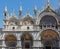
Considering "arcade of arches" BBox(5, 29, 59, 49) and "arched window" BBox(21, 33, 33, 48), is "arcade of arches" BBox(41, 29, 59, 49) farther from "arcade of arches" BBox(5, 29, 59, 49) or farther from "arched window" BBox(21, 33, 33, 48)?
"arched window" BBox(21, 33, 33, 48)

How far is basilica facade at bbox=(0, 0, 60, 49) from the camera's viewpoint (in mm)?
43062

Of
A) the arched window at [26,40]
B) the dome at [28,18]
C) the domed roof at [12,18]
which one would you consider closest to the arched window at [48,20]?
the dome at [28,18]

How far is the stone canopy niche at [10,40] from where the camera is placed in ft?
142

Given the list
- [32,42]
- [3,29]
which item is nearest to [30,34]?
[32,42]

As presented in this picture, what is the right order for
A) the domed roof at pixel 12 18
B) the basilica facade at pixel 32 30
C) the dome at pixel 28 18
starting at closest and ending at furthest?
the basilica facade at pixel 32 30
the domed roof at pixel 12 18
the dome at pixel 28 18

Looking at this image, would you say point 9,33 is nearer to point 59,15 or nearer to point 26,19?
point 26,19

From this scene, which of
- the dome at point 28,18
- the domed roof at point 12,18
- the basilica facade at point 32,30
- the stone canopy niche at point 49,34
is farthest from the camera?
the dome at point 28,18

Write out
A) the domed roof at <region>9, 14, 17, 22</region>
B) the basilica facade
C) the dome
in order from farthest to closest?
the dome → the domed roof at <region>9, 14, 17, 22</region> → the basilica facade

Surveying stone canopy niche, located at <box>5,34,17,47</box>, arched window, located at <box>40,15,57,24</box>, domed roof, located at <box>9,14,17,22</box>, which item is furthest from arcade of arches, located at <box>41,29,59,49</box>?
domed roof, located at <box>9,14,17,22</box>

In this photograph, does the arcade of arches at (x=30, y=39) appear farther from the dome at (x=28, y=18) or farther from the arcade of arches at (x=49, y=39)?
the dome at (x=28, y=18)

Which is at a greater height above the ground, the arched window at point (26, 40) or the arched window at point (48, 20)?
the arched window at point (48, 20)

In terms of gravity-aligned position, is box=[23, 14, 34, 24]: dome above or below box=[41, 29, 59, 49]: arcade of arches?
above

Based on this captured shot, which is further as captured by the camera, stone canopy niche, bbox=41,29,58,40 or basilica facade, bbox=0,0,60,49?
stone canopy niche, bbox=41,29,58,40

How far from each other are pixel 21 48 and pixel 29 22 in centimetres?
396
